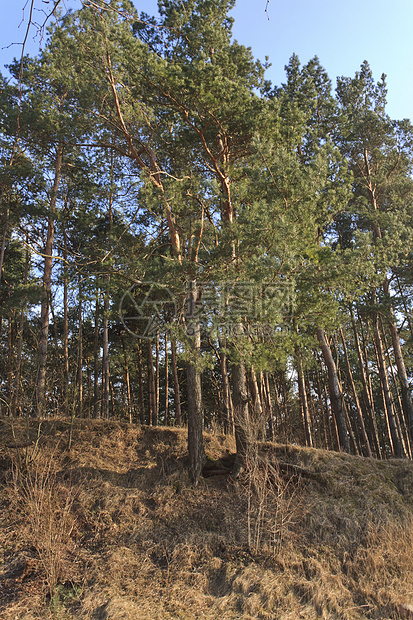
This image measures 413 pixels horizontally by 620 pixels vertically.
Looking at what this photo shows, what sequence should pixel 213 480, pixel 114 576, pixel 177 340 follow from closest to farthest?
pixel 114 576 → pixel 177 340 → pixel 213 480

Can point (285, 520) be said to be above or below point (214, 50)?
below

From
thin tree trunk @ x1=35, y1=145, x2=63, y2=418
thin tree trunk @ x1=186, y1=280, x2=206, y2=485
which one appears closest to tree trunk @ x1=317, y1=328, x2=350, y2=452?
thin tree trunk @ x1=186, y1=280, x2=206, y2=485

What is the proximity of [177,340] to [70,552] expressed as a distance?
415cm

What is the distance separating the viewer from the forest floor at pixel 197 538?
529 centimetres

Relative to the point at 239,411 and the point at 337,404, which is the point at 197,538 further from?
the point at 337,404

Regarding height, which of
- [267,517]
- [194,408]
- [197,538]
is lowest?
[197,538]

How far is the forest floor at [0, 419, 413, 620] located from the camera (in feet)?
17.4

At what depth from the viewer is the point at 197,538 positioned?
6.89 m

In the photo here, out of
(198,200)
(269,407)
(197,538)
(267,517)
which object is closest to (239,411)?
(267,517)

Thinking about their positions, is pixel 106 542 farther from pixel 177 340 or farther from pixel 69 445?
pixel 177 340

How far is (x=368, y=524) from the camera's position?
707 centimetres

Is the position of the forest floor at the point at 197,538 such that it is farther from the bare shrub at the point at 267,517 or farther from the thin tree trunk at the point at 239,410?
the thin tree trunk at the point at 239,410

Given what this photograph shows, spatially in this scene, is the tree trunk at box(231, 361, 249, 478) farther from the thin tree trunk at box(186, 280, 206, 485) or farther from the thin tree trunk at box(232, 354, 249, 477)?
the thin tree trunk at box(186, 280, 206, 485)

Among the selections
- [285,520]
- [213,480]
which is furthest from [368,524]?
[213,480]
